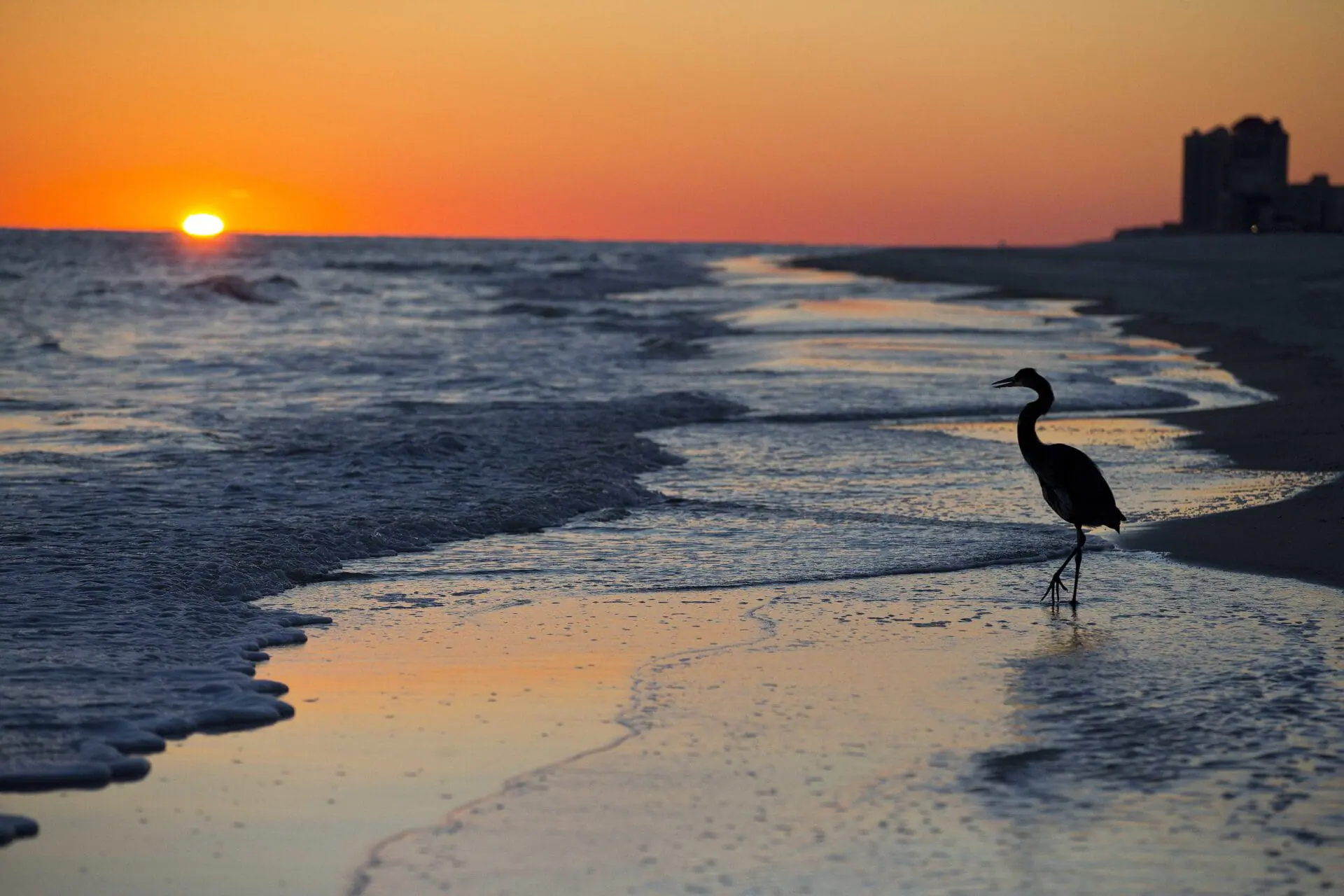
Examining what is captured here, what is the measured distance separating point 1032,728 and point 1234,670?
1105 mm

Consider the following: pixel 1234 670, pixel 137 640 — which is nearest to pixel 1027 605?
pixel 1234 670

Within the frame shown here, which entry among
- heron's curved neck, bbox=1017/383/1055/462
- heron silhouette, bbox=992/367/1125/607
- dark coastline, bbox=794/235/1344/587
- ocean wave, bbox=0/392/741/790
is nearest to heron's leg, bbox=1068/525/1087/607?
heron silhouette, bbox=992/367/1125/607

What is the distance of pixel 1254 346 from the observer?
74.9 feet

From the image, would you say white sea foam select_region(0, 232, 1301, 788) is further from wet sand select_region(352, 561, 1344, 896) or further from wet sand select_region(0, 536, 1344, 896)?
wet sand select_region(352, 561, 1344, 896)

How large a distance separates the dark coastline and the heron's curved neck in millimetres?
1054

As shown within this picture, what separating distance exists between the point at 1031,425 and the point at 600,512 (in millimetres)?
2984

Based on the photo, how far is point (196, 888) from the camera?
372 cm

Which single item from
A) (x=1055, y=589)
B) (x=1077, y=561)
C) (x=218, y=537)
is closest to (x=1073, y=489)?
(x=1077, y=561)

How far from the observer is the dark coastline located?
817 centimetres

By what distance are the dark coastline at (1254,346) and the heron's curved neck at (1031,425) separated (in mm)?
1054

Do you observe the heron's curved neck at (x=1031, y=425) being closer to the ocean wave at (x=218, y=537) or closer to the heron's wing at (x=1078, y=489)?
the heron's wing at (x=1078, y=489)

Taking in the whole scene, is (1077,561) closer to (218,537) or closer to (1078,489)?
(1078,489)

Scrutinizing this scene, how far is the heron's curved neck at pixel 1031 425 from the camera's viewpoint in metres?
7.45

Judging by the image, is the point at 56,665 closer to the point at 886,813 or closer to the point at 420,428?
the point at 886,813
